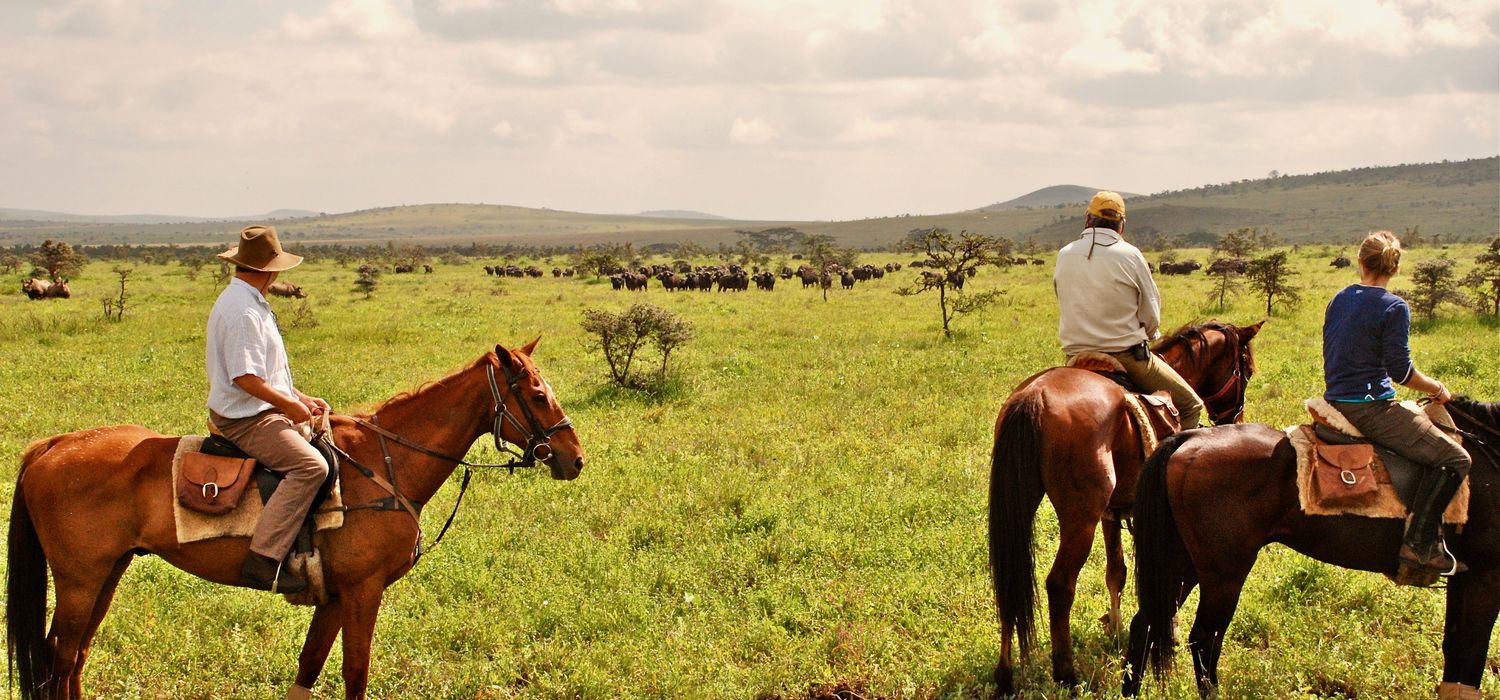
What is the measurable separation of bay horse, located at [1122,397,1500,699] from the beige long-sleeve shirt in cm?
103

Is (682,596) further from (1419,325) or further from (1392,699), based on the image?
(1419,325)

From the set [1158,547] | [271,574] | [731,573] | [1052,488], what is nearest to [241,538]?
[271,574]

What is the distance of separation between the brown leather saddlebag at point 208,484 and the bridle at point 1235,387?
20.0 feet

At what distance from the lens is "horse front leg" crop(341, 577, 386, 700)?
4.50 m

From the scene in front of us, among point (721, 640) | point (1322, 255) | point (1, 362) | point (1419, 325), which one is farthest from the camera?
point (1322, 255)

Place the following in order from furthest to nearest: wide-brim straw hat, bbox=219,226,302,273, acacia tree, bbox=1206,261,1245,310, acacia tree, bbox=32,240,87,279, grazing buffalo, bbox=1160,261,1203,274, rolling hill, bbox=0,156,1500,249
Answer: rolling hill, bbox=0,156,1500,249
grazing buffalo, bbox=1160,261,1203,274
acacia tree, bbox=32,240,87,279
acacia tree, bbox=1206,261,1245,310
wide-brim straw hat, bbox=219,226,302,273

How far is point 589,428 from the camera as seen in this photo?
11.1m

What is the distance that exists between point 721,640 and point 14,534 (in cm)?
380

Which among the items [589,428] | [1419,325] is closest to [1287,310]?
[1419,325]

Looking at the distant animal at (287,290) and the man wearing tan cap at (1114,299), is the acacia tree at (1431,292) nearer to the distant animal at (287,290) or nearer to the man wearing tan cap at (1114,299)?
the man wearing tan cap at (1114,299)

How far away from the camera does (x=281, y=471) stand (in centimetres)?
441

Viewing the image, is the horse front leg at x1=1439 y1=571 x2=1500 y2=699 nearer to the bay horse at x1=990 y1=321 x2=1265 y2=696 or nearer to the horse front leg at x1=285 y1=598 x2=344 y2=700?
the bay horse at x1=990 y1=321 x2=1265 y2=696

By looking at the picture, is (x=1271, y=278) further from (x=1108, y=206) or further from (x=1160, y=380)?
(x=1108, y=206)

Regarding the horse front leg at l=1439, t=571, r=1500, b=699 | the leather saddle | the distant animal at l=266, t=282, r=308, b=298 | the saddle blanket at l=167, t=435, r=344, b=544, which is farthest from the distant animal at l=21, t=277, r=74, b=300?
the horse front leg at l=1439, t=571, r=1500, b=699
